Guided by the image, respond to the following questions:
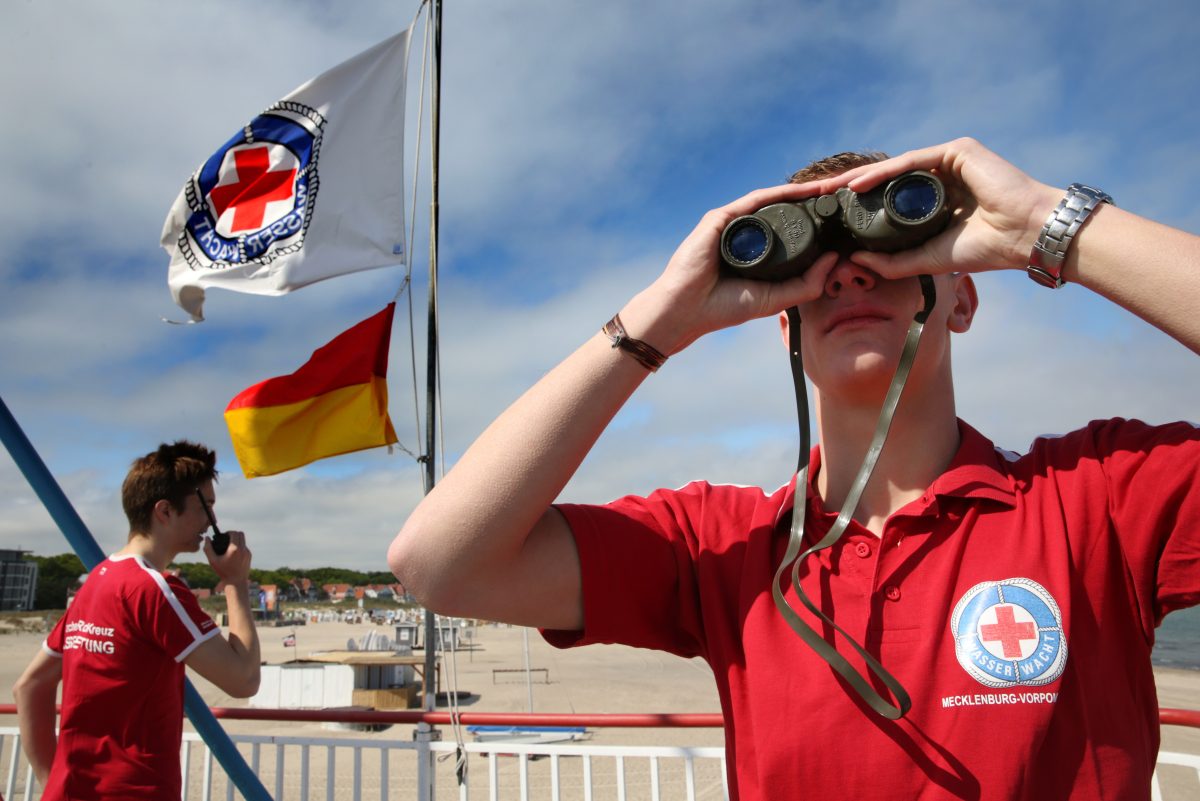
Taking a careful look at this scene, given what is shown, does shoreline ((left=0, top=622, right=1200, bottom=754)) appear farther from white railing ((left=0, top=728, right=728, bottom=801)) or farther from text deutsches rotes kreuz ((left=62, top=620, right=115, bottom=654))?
text deutsches rotes kreuz ((left=62, top=620, right=115, bottom=654))

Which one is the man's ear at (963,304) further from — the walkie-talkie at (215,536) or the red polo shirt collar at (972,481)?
the walkie-talkie at (215,536)

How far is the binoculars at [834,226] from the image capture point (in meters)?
1.32

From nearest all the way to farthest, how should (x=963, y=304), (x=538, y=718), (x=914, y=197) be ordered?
(x=914, y=197)
(x=963, y=304)
(x=538, y=718)

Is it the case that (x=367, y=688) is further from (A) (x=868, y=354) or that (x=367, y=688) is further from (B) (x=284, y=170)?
(A) (x=868, y=354)

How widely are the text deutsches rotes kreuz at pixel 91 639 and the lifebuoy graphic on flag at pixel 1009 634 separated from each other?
105 inches

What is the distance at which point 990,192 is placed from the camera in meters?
1.29

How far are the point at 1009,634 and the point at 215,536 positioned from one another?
2.95 meters

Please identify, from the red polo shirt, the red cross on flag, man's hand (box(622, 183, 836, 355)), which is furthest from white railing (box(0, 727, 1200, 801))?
man's hand (box(622, 183, 836, 355))

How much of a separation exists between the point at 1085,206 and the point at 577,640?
3.63 feet

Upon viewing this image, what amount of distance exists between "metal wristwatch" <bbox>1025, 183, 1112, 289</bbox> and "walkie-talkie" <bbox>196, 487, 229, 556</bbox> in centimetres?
302

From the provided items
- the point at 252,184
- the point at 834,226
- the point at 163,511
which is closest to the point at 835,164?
the point at 834,226

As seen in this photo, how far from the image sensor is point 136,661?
272 centimetres

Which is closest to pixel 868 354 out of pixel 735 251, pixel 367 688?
pixel 735 251

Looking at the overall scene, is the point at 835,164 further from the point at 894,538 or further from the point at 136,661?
the point at 136,661
